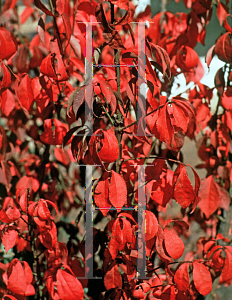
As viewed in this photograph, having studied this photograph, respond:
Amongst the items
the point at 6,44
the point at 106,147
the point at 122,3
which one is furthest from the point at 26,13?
the point at 106,147

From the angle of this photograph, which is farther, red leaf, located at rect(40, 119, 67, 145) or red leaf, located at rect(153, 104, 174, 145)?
red leaf, located at rect(40, 119, 67, 145)

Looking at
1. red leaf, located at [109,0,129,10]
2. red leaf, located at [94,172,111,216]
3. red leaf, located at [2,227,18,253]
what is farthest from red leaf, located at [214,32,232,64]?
red leaf, located at [2,227,18,253]

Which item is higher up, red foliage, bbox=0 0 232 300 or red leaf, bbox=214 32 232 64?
red leaf, bbox=214 32 232 64

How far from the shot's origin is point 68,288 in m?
0.79

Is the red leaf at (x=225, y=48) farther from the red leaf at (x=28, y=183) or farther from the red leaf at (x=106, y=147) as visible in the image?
the red leaf at (x=28, y=183)

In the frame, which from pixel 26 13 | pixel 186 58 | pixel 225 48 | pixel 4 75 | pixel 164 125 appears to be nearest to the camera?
pixel 164 125

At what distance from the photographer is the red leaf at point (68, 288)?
79 centimetres

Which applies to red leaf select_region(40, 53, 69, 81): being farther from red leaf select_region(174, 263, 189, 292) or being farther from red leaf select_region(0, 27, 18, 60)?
red leaf select_region(174, 263, 189, 292)

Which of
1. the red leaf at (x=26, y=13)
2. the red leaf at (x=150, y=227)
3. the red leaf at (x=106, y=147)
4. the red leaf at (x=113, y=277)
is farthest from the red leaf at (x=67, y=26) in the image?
the red leaf at (x=26, y=13)

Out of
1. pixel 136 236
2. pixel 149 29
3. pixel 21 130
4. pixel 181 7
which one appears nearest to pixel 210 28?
pixel 181 7

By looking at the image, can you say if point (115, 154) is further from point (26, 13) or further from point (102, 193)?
point (26, 13)

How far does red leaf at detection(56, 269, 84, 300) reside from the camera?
79 cm

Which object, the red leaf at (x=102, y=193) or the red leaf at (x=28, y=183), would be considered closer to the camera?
the red leaf at (x=102, y=193)

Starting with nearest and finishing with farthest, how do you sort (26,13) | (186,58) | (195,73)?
(186,58)
(195,73)
(26,13)
